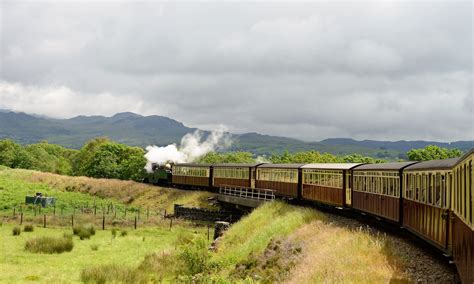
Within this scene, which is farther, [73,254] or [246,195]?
[246,195]

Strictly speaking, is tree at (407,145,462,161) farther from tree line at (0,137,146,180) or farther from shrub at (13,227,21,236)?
shrub at (13,227,21,236)

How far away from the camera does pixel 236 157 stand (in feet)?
383

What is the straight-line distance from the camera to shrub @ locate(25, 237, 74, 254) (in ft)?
92.4

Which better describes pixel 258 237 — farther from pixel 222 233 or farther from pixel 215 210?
pixel 215 210

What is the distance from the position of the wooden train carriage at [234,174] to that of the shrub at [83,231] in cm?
1476

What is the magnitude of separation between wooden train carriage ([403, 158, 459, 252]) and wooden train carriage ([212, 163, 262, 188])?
1074 inches

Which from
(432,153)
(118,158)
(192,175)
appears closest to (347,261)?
(192,175)

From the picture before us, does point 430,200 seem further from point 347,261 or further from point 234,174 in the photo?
point 234,174

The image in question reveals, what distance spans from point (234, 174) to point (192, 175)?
998cm

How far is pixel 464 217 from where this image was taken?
32.6ft

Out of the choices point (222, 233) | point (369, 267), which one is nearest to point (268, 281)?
point (369, 267)

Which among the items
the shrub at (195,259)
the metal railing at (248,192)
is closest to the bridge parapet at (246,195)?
the metal railing at (248,192)

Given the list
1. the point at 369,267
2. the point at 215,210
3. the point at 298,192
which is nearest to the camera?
the point at 369,267

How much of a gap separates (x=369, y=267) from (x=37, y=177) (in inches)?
2573
